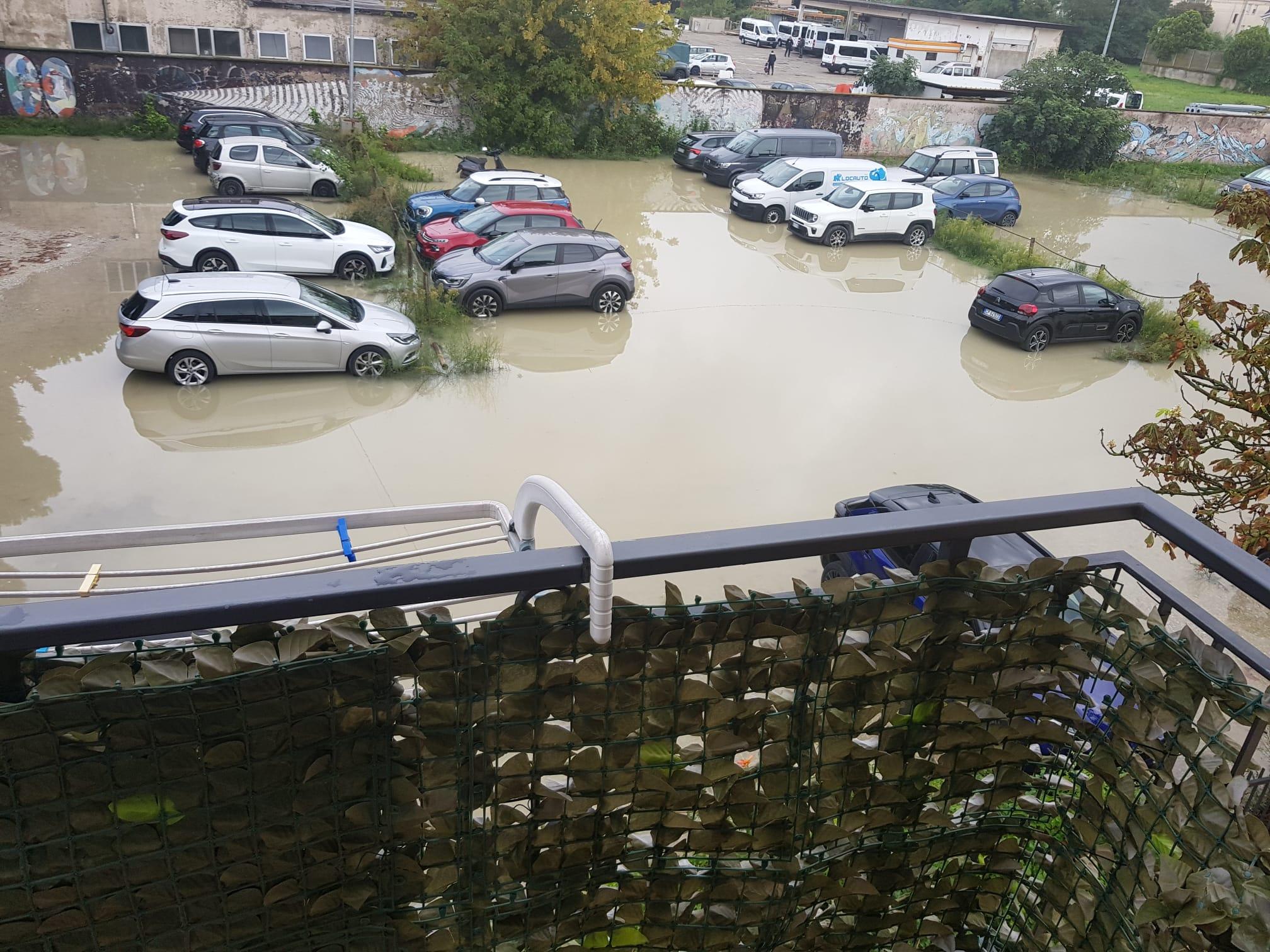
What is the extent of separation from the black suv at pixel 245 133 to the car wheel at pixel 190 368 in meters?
11.6

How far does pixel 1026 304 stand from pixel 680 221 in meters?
9.25

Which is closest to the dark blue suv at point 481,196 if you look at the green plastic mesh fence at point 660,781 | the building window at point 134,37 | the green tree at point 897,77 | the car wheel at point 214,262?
the car wheel at point 214,262

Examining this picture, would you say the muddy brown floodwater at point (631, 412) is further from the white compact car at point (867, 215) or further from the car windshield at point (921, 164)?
the car windshield at point (921, 164)

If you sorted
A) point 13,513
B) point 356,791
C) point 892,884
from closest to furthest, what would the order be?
point 356,791
point 892,884
point 13,513

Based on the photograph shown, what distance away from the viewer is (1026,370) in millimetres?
17359

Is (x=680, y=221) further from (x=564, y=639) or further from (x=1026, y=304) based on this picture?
(x=564, y=639)

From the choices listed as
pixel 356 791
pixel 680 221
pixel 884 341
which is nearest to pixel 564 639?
pixel 356 791

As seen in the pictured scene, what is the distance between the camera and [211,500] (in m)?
11.2

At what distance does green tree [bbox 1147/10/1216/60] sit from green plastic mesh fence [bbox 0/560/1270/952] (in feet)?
233

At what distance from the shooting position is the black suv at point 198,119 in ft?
81.0

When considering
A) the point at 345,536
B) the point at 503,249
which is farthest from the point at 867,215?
the point at 345,536

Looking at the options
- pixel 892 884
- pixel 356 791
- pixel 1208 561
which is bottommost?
pixel 892 884

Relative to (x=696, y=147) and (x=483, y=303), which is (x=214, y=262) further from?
(x=696, y=147)

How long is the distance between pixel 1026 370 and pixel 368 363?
36.0 ft
